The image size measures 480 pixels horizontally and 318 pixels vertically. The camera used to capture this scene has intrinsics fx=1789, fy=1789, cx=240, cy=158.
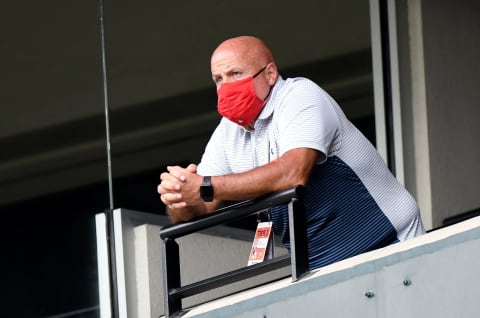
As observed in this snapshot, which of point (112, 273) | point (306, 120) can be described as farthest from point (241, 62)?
point (112, 273)

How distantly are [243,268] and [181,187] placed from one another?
0.35 meters

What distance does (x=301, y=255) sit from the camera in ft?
19.4

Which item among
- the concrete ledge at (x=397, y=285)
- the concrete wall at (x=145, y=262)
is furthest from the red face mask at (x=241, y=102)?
the concrete wall at (x=145, y=262)

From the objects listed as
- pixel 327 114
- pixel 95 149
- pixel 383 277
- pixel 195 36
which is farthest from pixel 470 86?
pixel 383 277

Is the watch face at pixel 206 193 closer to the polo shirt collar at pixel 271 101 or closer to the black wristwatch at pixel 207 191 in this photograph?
the black wristwatch at pixel 207 191

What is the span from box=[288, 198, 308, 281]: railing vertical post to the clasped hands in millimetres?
417

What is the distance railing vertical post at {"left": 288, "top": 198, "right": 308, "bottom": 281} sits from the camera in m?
5.85

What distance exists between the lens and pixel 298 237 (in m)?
5.88

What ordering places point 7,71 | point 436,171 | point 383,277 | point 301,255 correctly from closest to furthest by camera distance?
point 383,277 < point 301,255 < point 7,71 < point 436,171

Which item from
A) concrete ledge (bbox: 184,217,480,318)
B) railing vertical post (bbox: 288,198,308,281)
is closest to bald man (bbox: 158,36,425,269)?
railing vertical post (bbox: 288,198,308,281)

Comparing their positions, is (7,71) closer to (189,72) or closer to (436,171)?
(189,72)

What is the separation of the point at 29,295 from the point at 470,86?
2708mm

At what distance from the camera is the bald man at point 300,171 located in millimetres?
6051

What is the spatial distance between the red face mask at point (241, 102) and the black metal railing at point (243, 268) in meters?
0.38
